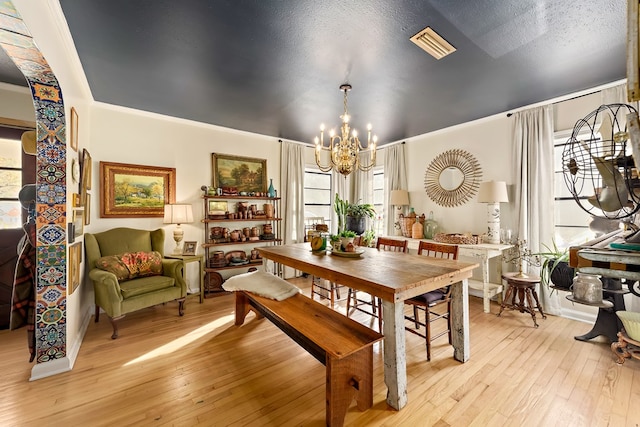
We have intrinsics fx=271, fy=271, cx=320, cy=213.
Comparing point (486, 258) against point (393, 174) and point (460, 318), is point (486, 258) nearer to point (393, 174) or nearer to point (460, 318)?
point (460, 318)

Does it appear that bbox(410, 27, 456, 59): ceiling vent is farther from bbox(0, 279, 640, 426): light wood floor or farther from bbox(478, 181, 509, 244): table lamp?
bbox(0, 279, 640, 426): light wood floor

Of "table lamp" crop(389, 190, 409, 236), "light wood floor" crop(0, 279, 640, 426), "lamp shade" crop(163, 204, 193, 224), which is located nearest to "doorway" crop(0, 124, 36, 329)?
"light wood floor" crop(0, 279, 640, 426)

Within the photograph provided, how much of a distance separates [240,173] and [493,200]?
3.79 meters

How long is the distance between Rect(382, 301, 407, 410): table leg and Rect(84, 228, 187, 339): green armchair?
2.56 metres

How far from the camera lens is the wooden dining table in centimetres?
177

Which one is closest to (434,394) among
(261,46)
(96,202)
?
(261,46)

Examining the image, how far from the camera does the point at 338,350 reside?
5.29 feet

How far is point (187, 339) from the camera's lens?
2727mm

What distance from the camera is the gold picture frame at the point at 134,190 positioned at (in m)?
3.51

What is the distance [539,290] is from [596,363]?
123 centimetres

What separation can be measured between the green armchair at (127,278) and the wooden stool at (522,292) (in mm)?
3867

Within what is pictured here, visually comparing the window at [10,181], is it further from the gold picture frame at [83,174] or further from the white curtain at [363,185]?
the white curtain at [363,185]

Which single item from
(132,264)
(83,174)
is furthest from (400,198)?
(83,174)

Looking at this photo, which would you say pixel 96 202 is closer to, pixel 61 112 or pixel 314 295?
pixel 61 112
